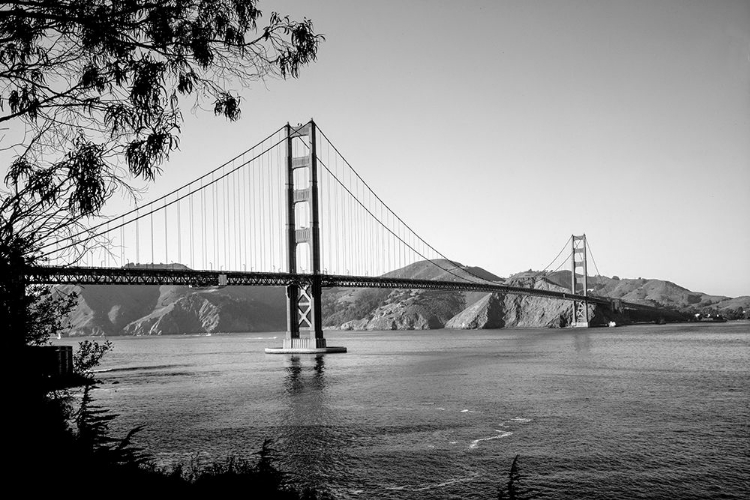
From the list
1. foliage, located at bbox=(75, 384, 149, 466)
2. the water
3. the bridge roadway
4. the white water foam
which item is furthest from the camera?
the bridge roadway

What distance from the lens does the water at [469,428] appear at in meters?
17.1

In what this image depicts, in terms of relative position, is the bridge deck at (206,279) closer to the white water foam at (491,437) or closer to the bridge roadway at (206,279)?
the bridge roadway at (206,279)

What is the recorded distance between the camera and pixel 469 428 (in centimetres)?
2477

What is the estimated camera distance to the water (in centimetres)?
1712

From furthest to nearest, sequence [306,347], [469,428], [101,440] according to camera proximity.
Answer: [306,347] → [469,428] → [101,440]

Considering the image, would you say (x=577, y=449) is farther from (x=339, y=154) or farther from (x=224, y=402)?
(x=339, y=154)

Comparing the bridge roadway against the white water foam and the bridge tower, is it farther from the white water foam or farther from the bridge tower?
the white water foam

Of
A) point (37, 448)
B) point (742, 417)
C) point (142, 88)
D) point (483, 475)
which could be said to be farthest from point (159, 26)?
point (742, 417)

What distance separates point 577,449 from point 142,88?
56.9 ft

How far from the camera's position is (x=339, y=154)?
108125 millimetres

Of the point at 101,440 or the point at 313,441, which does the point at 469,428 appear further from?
the point at 101,440

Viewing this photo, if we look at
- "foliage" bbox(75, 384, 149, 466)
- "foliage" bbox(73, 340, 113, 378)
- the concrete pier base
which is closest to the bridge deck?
the concrete pier base

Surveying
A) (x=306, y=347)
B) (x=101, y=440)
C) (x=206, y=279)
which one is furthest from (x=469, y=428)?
(x=306, y=347)

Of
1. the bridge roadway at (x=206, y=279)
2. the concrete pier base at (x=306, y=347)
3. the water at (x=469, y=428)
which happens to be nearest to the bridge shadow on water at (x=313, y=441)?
the water at (x=469, y=428)
